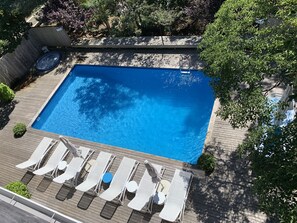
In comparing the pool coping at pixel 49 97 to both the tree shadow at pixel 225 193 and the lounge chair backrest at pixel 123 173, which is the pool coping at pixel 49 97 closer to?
the lounge chair backrest at pixel 123 173

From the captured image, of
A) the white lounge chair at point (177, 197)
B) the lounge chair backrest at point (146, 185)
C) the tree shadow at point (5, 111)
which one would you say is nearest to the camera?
A: the white lounge chair at point (177, 197)

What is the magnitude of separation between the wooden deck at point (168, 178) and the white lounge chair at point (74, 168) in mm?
677

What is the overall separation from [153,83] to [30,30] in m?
10.7

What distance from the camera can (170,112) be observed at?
15141mm

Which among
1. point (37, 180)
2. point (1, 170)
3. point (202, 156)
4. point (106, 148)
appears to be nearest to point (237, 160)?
point (202, 156)

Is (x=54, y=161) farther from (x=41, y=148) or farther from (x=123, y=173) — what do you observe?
(x=123, y=173)

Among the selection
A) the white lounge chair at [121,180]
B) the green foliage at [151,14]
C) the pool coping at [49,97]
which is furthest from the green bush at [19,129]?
the green foliage at [151,14]

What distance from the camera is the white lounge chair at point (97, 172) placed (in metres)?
12.0

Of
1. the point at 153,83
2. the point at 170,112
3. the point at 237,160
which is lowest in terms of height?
the point at 237,160

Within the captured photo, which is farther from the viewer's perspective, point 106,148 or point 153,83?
point 153,83

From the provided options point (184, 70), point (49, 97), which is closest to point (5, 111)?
point (49, 97)

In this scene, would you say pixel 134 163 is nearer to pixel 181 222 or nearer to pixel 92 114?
pixel 181 222

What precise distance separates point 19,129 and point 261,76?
13.4m

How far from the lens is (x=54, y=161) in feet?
44.5
